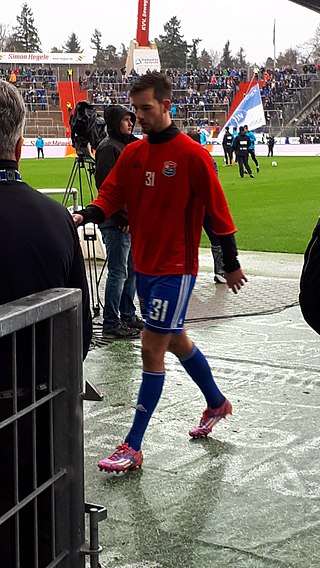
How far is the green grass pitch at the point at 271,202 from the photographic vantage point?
46.5ft

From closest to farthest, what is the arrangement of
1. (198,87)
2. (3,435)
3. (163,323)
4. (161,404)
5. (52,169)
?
(3,435) < (163,323) < (161,404) < (52,169) < (198,87)

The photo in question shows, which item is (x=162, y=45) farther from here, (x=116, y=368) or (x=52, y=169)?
(x=116, y=368)

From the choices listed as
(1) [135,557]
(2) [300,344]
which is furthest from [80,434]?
(2) [300,344]

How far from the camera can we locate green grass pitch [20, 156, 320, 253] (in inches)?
558

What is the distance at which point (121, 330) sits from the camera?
24.5ft

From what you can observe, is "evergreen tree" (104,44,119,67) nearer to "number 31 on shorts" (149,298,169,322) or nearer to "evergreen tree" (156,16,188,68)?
"evergreen tree" (156,16,188,68)

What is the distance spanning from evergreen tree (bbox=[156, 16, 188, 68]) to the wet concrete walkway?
355 feet

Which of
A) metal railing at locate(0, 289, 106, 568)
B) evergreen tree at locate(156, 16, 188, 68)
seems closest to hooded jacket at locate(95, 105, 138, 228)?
metal railing at locate(0, 289, 106, 568)

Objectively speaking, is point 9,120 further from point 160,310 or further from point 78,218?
point 160,310

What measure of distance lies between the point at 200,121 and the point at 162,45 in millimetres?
56846

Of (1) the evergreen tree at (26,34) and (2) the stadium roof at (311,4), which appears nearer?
(2) the stadium roof at (311,4)

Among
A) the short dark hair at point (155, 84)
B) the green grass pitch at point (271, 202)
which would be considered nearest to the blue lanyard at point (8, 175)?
the short dark hair at point (155, 84)

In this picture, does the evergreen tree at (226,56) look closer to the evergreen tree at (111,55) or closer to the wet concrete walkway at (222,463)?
the evergreen tree at (111,55)

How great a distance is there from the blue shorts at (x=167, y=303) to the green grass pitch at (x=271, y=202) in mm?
8767
